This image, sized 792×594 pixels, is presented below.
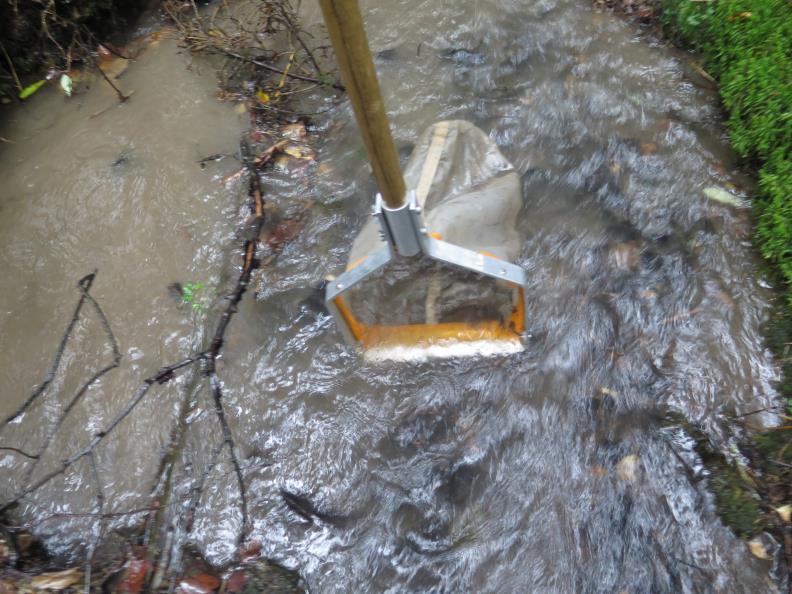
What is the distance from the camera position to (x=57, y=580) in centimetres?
206

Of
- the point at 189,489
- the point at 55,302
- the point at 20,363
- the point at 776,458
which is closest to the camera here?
the point at 776,458

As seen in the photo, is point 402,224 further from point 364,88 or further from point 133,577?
point 133,577

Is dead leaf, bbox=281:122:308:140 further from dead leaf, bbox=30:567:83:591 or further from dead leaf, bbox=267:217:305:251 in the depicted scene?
dead leaf, bbox=30:567:83:591

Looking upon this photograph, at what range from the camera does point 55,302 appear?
10.1ft

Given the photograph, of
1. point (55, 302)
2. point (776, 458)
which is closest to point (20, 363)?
point (55, 302)

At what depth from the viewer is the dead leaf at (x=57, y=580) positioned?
79.4 inches

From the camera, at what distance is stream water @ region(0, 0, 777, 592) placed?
2.19 m

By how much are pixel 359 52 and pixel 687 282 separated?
2012 millimetres

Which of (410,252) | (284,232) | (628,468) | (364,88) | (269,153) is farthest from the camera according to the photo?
(269,153)

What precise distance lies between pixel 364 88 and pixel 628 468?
1.76 meters

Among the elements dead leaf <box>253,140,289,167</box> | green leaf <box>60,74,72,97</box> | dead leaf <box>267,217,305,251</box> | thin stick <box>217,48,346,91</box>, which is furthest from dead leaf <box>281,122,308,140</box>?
green leaf <box>60,74,72,97</box>

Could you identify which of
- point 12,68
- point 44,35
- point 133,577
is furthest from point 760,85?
point 12,68

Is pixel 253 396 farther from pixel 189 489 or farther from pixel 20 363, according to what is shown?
pixel 20 363

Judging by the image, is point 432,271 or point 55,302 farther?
point 55,302
